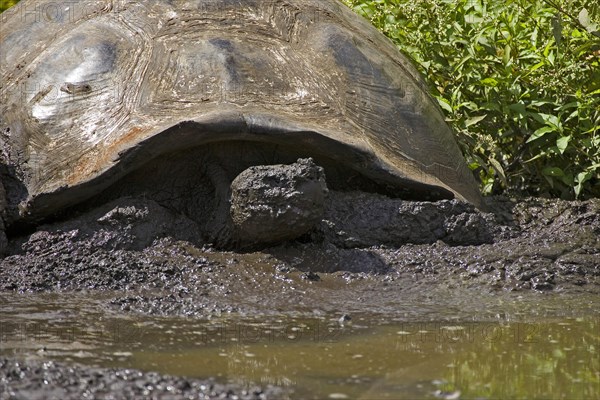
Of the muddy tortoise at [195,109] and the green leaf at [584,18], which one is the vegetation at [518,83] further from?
the muddy tortoise at [195,109]

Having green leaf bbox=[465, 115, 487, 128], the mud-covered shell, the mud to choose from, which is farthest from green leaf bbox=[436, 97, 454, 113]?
the mud

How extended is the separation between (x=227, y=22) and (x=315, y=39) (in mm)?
465

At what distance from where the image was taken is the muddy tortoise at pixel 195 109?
479 cm

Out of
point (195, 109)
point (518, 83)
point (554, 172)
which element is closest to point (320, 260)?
point (195, 109)

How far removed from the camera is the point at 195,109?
4812mm

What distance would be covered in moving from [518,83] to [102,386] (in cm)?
389

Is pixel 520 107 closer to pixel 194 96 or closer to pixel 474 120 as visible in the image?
pixel 474 120

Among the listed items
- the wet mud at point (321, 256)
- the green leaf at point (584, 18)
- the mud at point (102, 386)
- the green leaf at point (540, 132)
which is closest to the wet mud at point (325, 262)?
the wet mud at point (321, 256)

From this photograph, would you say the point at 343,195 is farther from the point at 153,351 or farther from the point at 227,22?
the point at 153,351

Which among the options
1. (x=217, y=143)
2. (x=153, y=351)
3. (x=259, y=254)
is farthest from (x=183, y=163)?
(x=153, y=351)

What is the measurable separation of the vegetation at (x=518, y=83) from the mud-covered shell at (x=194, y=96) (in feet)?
2.17

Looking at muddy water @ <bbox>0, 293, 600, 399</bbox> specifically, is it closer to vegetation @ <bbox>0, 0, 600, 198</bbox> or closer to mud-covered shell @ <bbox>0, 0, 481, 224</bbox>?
mud-covered shell @ <bbox>0, 0, 481, 224</bbox>

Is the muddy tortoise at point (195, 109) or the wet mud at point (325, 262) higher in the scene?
the muddy tortoise at point (195, 109)

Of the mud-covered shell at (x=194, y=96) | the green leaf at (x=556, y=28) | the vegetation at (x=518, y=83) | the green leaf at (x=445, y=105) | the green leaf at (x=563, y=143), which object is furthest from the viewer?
the green leaf at (x=445, y=105)
